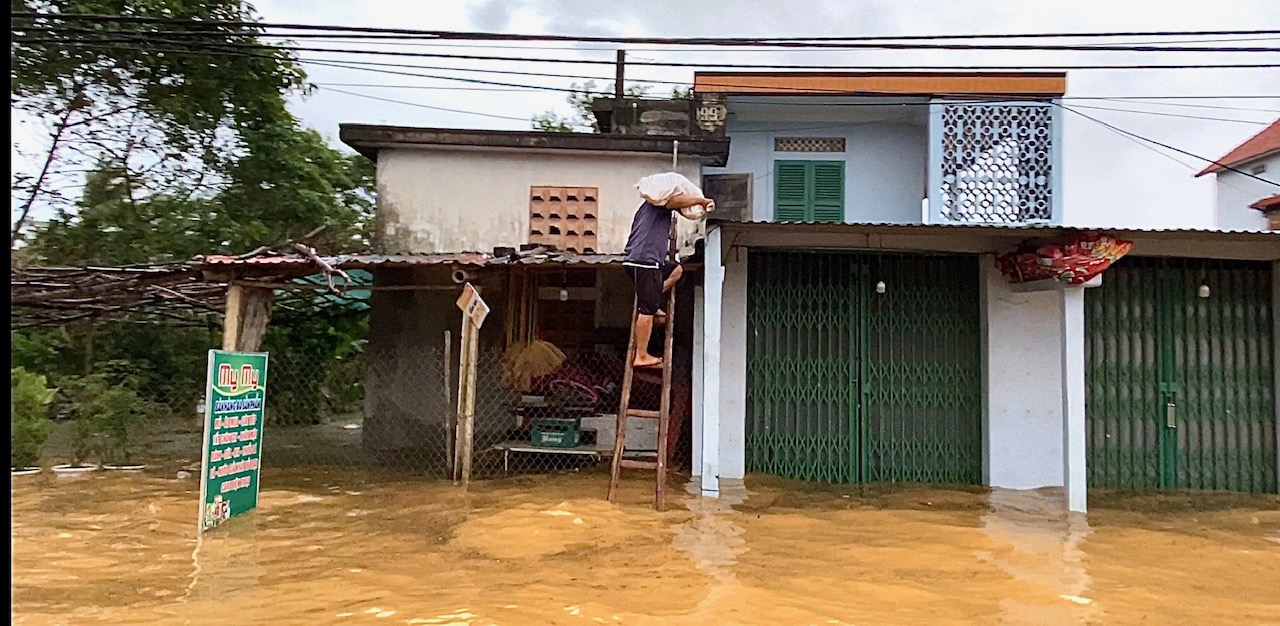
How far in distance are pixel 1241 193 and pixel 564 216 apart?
18.8m

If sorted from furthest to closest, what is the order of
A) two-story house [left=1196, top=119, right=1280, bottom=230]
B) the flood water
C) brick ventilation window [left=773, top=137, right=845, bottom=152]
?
1. two-story house [left=1196, top=119, right=1280, bottom=230]
2. brick ventilation window [left=773, top=137, right=845, bottom=152]
3. the flood water

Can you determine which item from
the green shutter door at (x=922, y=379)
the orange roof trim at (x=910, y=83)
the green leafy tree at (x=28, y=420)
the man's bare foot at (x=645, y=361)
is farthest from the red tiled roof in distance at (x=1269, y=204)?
the green leafy tree at (x=28, y=420)

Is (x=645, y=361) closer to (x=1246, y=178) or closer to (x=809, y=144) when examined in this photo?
(x=809, y=144)

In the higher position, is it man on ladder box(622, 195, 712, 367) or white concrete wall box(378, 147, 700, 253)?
white concrete wall box(378, 147, 700, 253)

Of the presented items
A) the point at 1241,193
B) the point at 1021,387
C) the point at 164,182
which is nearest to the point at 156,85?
the point at 164,182

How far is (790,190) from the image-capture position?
12.1 m

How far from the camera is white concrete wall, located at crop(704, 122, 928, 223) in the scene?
12.2 m

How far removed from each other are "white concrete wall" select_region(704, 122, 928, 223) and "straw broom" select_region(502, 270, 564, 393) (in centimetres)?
422

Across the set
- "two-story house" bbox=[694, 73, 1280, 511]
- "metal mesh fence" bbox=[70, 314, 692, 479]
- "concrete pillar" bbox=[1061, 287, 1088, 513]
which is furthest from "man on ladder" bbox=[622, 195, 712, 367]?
"concrete pillar" bbox=[1061, 287, 1088, 513]

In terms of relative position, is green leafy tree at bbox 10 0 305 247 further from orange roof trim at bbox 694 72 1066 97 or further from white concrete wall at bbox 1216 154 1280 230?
white concrete wall at bbox 1216 154 1280 230

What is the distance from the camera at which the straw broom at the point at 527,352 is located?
29.3ft

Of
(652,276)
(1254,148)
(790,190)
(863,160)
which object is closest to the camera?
(652,276)

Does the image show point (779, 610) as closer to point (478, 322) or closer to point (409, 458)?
point (478, 322)

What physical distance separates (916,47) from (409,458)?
6.86m
